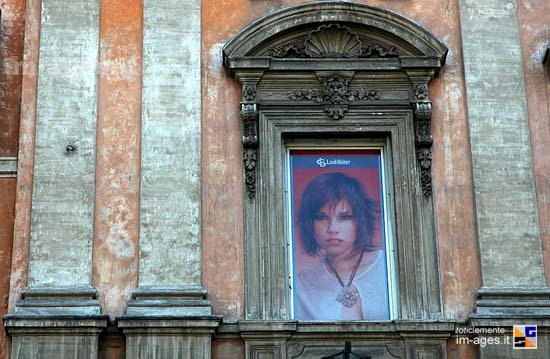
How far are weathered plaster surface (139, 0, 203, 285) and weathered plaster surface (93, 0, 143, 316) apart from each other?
0.15 meters

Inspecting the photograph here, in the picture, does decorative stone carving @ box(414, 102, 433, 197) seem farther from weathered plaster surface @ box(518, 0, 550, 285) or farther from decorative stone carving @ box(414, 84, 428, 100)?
weathered plaster surface @ box(518, 0, 550, 285)

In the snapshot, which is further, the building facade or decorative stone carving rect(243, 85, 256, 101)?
decorative stone carving rect(243, 85, 256, 101)

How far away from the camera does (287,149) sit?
1576 centimetres

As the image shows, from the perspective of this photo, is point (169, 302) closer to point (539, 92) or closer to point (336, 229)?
point (336, 229)

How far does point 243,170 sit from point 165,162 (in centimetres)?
101

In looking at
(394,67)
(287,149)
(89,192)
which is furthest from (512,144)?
(89,192)

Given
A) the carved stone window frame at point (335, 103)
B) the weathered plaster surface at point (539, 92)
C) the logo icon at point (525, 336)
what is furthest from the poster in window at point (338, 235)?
the weathered plaster surface at point (539, 92)

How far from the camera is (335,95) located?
15648 mm

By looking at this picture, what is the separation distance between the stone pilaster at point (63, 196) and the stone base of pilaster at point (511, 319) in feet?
15.2

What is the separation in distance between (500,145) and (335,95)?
2246 mm

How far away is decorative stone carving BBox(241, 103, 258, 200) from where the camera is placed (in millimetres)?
15203

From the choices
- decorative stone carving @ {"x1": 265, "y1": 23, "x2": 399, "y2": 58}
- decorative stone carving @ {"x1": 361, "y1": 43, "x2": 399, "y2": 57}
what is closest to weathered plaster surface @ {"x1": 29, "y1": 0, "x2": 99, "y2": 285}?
decorative stone carving @ {"x1": 265, "y1": 23, "x2": 399, "y2": 58}

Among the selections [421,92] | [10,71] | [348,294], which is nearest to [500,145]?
[421,92]

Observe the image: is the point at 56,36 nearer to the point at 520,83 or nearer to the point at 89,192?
the point at 89,192
